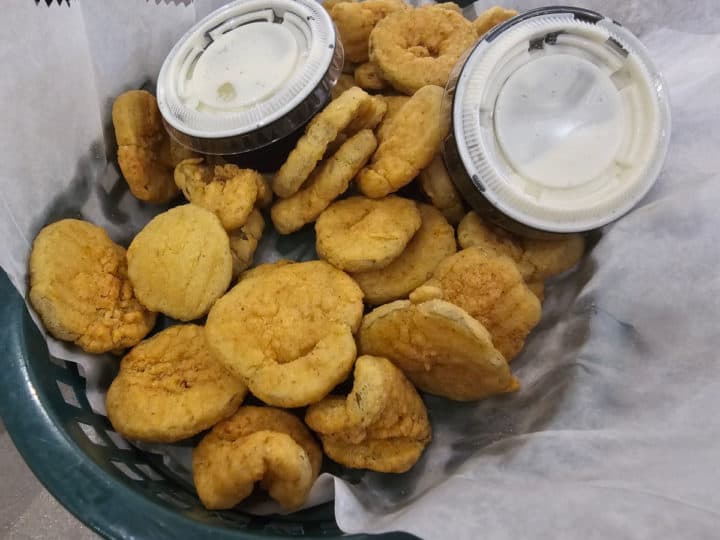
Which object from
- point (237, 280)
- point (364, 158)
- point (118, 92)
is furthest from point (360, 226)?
point (118, 92)

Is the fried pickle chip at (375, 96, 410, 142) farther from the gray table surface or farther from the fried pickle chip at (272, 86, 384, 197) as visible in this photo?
the gray table surface

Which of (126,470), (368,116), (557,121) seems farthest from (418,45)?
(126,470)

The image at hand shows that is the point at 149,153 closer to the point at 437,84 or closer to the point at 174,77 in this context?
the point at 174,77

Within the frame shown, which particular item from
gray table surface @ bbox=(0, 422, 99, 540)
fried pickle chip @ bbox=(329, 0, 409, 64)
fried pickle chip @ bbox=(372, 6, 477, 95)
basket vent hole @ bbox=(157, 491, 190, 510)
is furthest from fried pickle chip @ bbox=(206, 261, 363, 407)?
gray table surface @ bbox=(0, 422, 99, 540)

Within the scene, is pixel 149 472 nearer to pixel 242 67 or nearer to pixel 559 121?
pixel 242 67

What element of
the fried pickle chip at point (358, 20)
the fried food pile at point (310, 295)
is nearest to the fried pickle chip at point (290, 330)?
the fried food pile at point (310, 295)

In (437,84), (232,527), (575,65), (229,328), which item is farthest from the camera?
(437,84)
